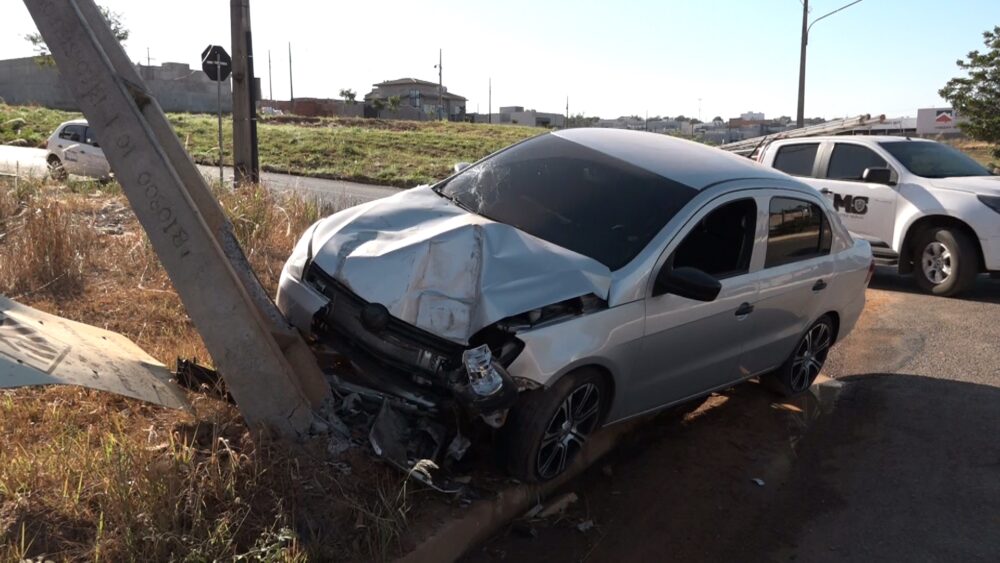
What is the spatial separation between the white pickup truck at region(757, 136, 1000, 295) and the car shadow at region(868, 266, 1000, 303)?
256 millimetres

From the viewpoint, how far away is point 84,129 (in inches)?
783

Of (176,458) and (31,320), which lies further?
(31,320)

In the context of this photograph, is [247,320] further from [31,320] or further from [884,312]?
[884,312]

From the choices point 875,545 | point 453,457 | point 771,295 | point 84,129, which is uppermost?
point 84,129

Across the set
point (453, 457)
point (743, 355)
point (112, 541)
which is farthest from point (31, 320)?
point (743, 355)

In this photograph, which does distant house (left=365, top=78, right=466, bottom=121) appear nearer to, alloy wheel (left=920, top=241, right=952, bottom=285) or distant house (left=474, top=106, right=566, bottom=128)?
distant house (left=474, top=106, right=566, bottom=128)

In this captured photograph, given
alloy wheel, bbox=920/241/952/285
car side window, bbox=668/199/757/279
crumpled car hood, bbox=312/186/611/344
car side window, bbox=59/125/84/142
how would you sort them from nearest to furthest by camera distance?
crumpled car hood, bbox=312/186/611/344
car side window, bbox=668/199/757/279
alloy wheel, bbox=920/241/952/285
car side window, bbox=59/125/84/142

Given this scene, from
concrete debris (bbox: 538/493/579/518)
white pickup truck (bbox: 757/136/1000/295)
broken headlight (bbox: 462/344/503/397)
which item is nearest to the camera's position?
broken headlight (bbox: 462/344/503/397)

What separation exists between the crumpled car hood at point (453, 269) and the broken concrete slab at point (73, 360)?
1059mm

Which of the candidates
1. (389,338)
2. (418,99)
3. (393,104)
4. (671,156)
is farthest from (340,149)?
(418,99)

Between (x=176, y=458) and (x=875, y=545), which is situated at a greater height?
(x=176, y=458)

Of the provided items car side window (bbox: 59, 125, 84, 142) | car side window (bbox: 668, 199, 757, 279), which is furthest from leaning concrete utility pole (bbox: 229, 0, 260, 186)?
car side window (bbox: 59, 125, 84, 142)

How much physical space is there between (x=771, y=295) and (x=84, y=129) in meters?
19.2

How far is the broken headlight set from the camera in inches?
147
